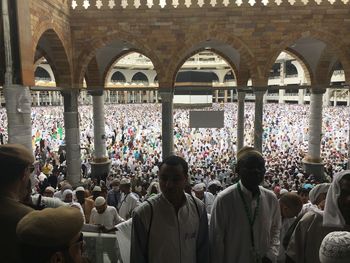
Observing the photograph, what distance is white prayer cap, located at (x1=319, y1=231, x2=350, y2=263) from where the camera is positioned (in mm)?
1238

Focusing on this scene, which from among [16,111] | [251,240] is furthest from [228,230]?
[16,111]

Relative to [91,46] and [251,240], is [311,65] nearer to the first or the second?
[91,46]

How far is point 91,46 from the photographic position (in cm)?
842

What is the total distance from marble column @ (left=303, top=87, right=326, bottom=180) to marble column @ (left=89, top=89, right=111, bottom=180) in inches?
271

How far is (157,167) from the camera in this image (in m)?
10.4

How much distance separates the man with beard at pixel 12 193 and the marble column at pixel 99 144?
924 centimetres

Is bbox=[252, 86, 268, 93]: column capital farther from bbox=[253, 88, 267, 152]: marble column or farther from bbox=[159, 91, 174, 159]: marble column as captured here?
bbox=[159, 91, 174, 159]: marble column

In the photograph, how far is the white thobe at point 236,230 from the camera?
2025 millimetres

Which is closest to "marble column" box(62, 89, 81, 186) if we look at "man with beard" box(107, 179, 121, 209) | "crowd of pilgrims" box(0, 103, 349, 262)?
"crowd of pilgrims" box(0, 103, 349, 262)

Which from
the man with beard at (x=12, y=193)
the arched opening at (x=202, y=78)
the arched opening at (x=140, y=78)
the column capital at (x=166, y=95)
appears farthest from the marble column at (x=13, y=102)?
the arched opening at (x=140, y=78)

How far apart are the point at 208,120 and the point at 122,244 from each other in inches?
305

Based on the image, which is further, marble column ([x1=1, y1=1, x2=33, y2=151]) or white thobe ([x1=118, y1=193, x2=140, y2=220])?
marble column ([x1=1, y1=1, x2=33, y2=151])

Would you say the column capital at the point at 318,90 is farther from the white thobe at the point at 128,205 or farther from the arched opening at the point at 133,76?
the arched opening at the point at 133,76

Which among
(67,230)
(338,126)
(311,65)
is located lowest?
(338,126)
